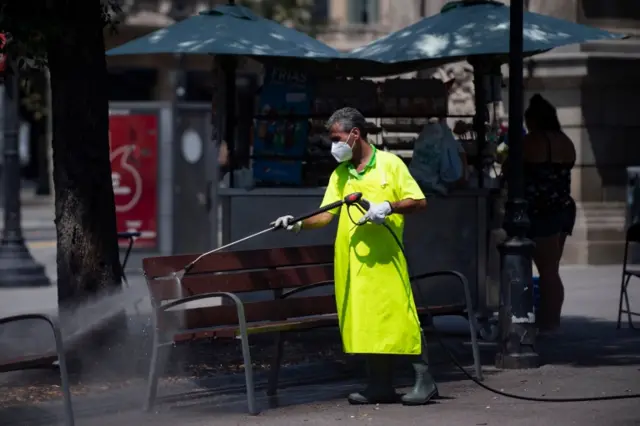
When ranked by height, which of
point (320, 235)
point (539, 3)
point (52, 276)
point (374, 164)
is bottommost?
point (52, 276)

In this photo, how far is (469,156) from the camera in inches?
460

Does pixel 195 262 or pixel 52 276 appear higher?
pixel 195 262

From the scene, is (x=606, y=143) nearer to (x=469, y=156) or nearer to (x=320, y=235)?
(x=469, y=156)

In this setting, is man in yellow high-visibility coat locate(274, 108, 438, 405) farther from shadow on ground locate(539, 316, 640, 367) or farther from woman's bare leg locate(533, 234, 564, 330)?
woman's bare leg locate(533, 234, 564, 330)

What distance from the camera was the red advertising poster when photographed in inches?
608

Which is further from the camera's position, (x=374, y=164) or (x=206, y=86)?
(x=206, y=86)

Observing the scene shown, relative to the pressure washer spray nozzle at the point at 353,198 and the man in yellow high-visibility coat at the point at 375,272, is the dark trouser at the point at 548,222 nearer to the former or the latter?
the man in yellow high-visibility coat at the point at 375,272

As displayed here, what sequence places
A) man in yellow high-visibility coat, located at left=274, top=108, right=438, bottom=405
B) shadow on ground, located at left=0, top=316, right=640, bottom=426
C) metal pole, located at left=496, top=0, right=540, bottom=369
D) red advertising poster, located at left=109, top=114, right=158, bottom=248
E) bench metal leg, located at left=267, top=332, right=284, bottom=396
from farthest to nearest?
1. red advertising poster, located at left=109, top=114, right=158, bottom=248
2. metal pole, located at left=496, top=0, right=540, bottom=369
3. bench metal leg, located at left=267, top=332, right=284, bottom=396
4. shadow on ground, located at left=0, top=316, right=640, bottom=426
5. man in yellow high-visibility coat, located at left=274, top=108, right=438, bottom=405

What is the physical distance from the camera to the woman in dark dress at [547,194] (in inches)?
429

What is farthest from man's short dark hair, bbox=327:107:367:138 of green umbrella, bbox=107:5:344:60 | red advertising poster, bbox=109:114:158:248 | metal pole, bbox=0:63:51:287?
metal pole, bbox=0:63:51:287

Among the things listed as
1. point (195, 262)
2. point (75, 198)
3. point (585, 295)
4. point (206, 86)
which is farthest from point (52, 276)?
point (206, 86)

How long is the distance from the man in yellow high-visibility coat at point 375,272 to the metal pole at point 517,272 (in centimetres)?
143

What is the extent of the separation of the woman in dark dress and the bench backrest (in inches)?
96.9

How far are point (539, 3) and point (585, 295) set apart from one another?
5.23 meters
